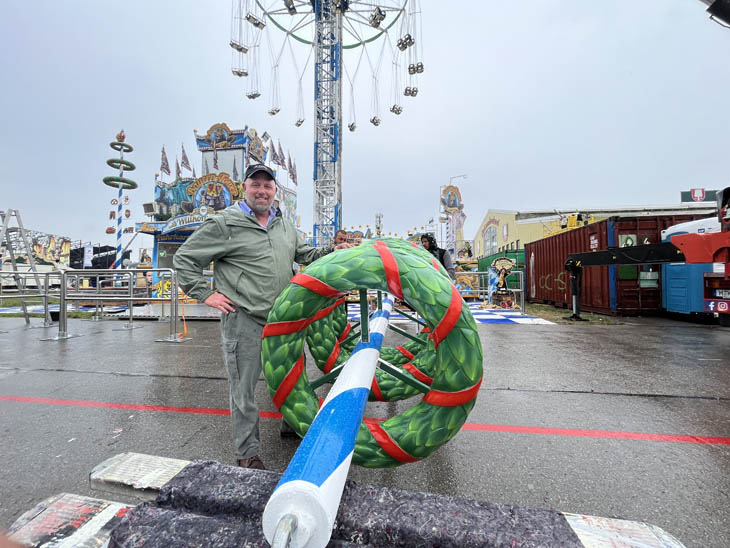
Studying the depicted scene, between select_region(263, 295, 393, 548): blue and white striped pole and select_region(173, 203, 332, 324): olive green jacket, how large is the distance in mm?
1212

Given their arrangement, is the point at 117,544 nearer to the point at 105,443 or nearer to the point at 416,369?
the point at 105,443

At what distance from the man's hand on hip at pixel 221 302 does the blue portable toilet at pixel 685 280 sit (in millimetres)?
9473

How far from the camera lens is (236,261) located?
2123 mm

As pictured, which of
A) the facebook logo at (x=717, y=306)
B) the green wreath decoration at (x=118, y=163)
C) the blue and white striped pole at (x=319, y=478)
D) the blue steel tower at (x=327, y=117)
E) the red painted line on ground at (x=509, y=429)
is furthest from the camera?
the green wreath decoration at (x=118, y=163)

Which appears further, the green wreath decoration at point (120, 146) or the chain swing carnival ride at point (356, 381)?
the green wreath decoration at point (120, 146)

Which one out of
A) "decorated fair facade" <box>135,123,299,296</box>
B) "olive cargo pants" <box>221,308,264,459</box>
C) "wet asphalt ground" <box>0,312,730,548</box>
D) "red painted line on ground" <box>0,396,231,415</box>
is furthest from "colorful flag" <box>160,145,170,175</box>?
"olive cargo pants" <box>221,308,264,459</box>

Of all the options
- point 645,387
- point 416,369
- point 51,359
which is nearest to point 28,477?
point 416,369

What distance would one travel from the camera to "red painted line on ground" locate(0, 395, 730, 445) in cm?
239

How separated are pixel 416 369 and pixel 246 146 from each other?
31440 mm

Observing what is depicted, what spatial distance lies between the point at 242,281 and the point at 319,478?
1545 mm

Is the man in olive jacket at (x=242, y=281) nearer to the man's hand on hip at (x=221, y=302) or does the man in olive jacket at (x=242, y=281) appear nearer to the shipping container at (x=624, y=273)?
the man's hand on hip at (x=221, y=302)

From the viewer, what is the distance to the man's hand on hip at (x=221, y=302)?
200 cm

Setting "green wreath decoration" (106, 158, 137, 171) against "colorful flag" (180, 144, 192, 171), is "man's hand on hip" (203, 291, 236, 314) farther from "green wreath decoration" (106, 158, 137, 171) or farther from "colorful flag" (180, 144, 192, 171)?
"colorful flag" (180, 144, 192, 171)

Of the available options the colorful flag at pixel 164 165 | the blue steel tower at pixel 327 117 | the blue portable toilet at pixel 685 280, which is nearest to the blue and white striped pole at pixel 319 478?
the blue portable toilet at pixel 685 280
